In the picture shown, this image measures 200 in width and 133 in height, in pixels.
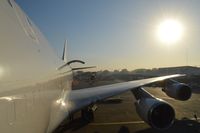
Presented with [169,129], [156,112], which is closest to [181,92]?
[169,129]

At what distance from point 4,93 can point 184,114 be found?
14835 mm

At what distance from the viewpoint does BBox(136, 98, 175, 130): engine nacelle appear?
897 cm

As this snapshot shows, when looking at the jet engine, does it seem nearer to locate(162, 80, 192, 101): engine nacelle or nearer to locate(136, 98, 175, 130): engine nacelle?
locate(136, 98, 175, 130): engine nacelle

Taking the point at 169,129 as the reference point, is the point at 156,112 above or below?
above

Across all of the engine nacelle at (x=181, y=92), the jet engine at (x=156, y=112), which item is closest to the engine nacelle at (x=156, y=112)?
the jet engine at (x=156, y=112)

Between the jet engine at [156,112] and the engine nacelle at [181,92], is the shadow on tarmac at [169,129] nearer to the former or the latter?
the engine nacelle at [181,92]

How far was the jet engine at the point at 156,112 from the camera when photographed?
8969 millimetres

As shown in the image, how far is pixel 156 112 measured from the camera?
Result: 9078 mm

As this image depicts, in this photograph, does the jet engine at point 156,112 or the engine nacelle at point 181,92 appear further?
the engine nacelle at point 181,92

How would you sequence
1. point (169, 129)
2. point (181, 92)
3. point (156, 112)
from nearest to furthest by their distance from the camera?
point (156, 112) → point (169, 129) → point (181, 92)

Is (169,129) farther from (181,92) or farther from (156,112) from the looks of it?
(156,112)

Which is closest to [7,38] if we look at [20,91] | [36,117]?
[20,91]

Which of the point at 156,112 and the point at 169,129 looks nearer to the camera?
the point at 156,112

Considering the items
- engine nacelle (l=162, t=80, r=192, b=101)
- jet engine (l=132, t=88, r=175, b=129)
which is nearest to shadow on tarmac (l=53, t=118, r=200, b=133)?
engine nacelle (l=162, t=80, r=192, b=101)
